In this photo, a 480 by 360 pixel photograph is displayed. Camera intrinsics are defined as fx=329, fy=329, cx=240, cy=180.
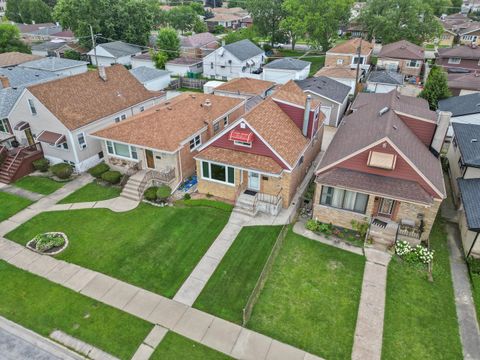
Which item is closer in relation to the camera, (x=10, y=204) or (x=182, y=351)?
(x=182, y=351)

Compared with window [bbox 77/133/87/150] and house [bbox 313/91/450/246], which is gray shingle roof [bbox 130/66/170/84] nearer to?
window [bbox 77/133/87/150]

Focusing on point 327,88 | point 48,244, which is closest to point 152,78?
point 327,88

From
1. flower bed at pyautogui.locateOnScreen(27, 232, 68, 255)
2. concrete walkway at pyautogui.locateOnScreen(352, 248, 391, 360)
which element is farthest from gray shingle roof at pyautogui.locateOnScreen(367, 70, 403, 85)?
flower bed at pyautogui.locateOnScreen(27, 232, 68, 255)

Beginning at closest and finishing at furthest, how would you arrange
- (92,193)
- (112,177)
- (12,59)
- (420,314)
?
(420,314), (92,193), (112,177), (12,59)

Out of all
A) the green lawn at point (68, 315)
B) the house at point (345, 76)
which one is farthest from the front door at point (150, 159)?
the house at point (345, 76)

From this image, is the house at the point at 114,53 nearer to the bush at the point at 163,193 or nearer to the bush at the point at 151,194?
the bush at the point at 151,194

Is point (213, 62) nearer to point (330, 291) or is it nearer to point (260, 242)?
point (260, 242)

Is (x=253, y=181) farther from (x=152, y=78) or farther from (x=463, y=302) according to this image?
(x=152, y=78)

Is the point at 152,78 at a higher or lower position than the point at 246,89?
lower
